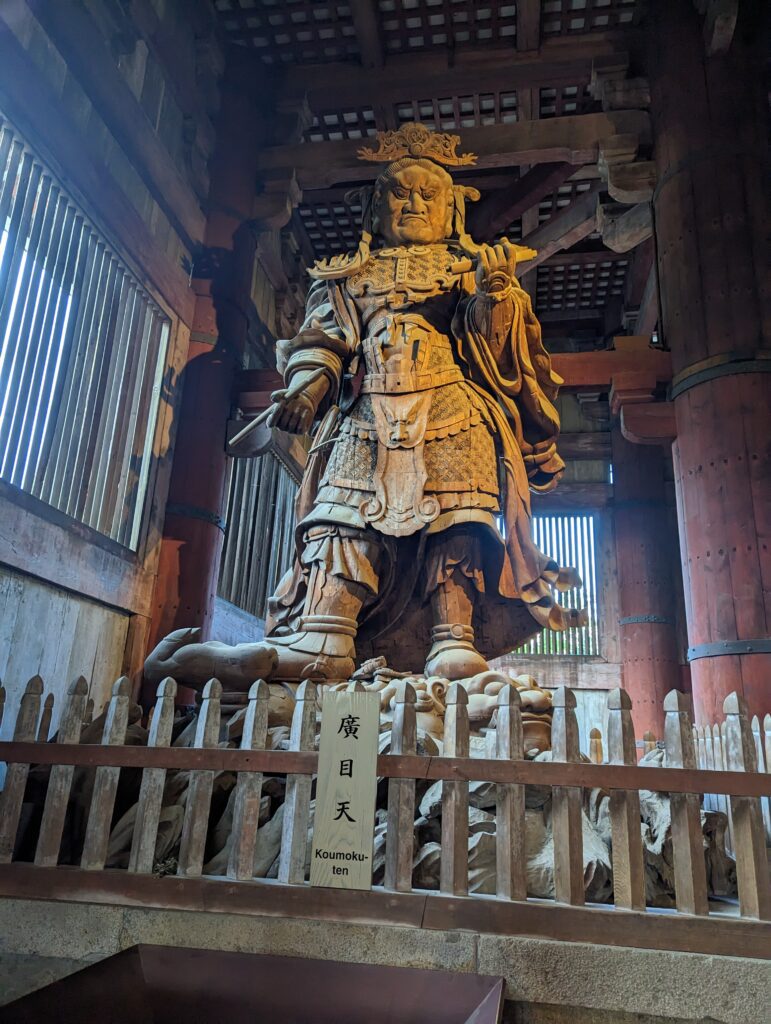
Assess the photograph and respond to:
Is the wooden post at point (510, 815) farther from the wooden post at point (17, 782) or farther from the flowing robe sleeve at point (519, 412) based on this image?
the flowing robe sleeve at point (519, 412)

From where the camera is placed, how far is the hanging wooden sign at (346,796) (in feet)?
6.04

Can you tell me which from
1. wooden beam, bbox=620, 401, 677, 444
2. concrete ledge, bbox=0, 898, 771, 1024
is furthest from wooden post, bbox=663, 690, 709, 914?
wooden beam, bbox=620, 401, 677, 444

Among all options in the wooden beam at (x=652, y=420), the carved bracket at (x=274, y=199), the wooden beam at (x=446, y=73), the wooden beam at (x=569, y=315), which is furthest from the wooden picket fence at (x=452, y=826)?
the wooden beam at (x=569, y=315)

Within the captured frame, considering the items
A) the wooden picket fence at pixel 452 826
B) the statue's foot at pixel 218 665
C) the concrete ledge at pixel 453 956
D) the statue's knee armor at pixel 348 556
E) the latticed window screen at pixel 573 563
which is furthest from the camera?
the latticed window screen at pixel 573 563

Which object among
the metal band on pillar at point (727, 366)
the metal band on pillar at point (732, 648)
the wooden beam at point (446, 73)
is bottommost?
the metal band on pillar at point (732, 648)

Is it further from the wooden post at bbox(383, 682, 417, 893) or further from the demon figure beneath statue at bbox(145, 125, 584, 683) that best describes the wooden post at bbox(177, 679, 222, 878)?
the demon figure beneath statue at bbox(145, 125, 584, 683)

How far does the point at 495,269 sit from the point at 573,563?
6.06 m

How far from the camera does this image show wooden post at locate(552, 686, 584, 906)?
1765 mm

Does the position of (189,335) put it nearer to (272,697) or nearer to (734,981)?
(272,697)

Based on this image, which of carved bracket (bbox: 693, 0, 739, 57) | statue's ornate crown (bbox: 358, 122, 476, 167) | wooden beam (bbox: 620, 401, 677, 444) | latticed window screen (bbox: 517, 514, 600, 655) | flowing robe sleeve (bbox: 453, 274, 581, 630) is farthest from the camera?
latticed window screen (bbox: 517, 514, 600, 655)

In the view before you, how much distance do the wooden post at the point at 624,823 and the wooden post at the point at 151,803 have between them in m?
1.07

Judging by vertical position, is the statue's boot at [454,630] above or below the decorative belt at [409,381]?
below

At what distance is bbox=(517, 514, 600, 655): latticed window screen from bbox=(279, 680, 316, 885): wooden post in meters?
6.89

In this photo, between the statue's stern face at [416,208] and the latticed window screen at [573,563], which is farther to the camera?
the latticed window screen at [573,563]
